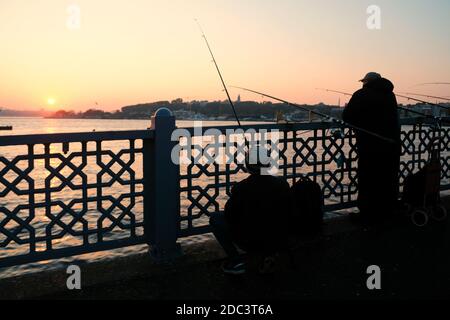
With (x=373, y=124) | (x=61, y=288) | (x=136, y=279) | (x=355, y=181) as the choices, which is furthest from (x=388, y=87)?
(x=61, y=288)

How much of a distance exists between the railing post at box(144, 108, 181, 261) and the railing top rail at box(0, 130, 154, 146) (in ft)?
0.47

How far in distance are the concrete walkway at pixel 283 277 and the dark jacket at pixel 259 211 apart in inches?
15.7

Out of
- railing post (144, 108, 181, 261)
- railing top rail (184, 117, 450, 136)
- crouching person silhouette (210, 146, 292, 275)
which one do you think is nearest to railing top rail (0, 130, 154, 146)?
railing post (144, 108, 181, 261)

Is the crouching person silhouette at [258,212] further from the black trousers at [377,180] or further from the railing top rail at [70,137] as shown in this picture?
the black trousers at [377,180]

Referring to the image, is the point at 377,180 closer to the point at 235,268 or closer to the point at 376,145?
the point at 376,145

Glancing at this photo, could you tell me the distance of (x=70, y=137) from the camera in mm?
4031

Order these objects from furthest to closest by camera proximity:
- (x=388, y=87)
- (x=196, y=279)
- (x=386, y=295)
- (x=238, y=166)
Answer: (x=388, y=87) < (x=238, y=166) < (x=196, y=279) < (x=386, y=295)

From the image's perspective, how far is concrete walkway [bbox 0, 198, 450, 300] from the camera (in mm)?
3773

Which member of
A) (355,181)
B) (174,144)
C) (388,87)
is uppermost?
(388,87)

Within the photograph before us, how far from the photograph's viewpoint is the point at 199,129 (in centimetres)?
475

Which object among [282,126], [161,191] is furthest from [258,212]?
[282,126]
